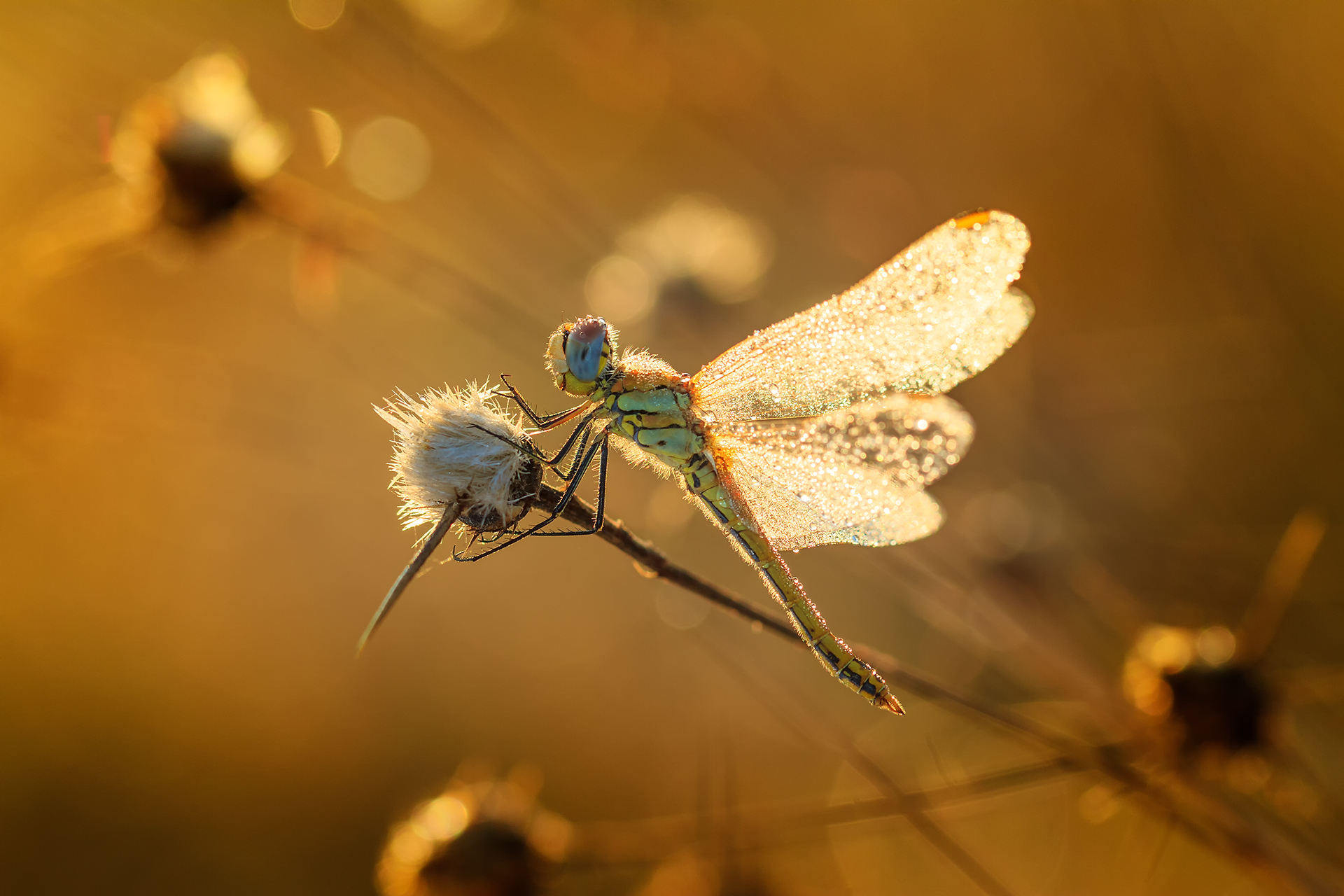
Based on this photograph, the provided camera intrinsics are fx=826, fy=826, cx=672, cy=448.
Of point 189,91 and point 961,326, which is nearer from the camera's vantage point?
point 961,326

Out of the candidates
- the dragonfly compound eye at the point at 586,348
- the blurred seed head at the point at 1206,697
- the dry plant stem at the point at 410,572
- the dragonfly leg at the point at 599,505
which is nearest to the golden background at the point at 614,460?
the blurred seed head at the point at 1206,697

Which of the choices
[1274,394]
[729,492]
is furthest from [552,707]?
[1274,394]

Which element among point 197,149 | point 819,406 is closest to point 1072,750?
point 819,406

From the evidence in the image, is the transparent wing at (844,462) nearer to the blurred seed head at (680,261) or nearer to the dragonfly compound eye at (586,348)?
the dragonfly compound eye at (586,348)

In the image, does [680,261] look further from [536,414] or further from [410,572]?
[410,572]


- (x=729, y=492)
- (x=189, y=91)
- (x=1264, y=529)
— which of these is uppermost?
(x=189, y=91)

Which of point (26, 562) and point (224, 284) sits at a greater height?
point (224, 284)

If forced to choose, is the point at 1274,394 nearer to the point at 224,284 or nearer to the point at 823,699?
the point at 823,699
